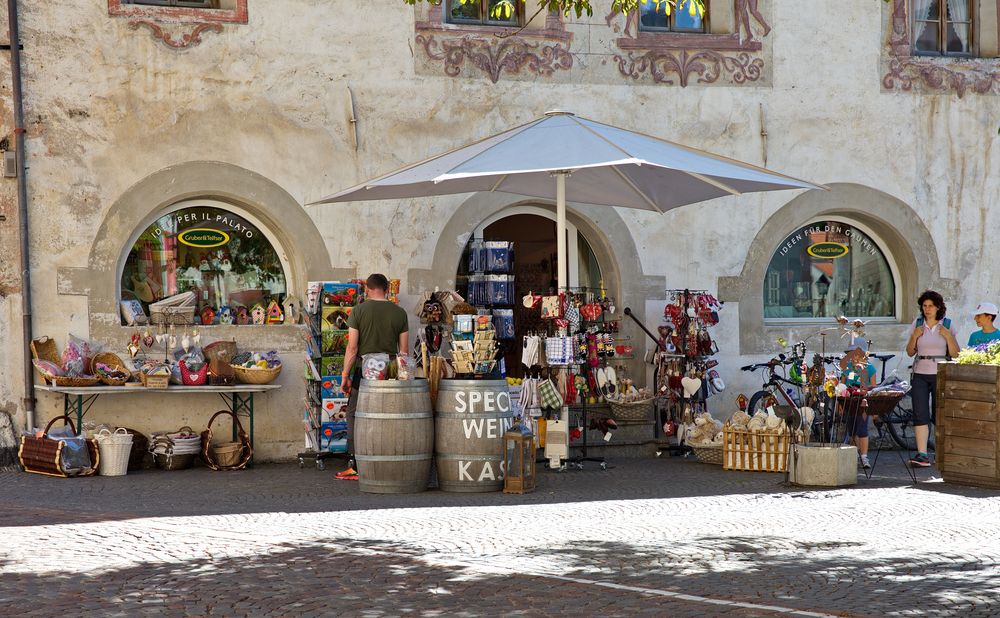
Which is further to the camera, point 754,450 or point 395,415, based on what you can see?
point 754,450

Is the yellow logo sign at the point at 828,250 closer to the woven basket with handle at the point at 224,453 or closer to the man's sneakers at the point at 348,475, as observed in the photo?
the man's sneakers at the point at 348,475

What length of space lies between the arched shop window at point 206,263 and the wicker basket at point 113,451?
1.46m

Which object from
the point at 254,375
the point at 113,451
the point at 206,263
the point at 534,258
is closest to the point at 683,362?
the point at 534,258

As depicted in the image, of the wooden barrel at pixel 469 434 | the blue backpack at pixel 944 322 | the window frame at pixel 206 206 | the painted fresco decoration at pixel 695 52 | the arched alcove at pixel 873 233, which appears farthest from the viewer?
the arched alcove at pixel 873 233

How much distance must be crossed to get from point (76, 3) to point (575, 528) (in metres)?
6.96

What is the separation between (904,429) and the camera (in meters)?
13.1

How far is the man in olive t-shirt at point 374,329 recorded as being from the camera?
10562 millimetres

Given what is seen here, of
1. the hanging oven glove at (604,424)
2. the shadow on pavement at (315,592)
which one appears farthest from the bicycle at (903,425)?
the shadow on pavement at (315,592)

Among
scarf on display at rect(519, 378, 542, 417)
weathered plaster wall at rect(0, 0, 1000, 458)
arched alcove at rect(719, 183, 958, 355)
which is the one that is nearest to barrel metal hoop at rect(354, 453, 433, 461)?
scarf on display at rect(519, 378, 542, 417)

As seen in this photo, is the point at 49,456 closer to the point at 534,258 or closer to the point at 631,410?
the point at 534,258

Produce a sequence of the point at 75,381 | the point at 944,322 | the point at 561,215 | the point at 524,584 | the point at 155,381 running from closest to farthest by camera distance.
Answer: the point at 524,584 → the point at 561,215 → the point at 75,381 → the point at 155,381 → the point at 944,322

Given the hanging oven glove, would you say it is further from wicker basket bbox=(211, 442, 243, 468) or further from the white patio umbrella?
wicker basket bbox=(211, 442, 243, 468)

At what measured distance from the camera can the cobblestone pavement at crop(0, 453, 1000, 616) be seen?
5.88 m

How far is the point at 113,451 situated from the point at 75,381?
714 millimetres
